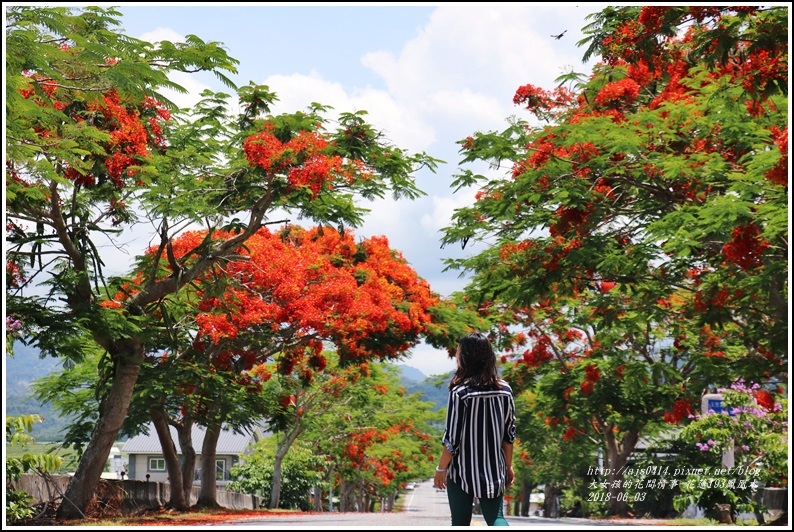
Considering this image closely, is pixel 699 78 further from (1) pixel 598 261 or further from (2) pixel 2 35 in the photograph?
(2) pixel 2 35

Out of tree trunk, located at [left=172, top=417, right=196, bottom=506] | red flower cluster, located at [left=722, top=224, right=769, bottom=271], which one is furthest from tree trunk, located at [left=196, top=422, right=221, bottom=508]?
red flower cluster, located at [left=722, top=224, right=769, bottom=271]

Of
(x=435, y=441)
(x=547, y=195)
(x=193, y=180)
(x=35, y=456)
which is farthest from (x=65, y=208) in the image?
(x=435, y=441)

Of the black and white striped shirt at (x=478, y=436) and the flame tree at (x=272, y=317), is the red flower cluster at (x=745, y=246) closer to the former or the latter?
the black and white striped shirt at (x=478, y=436)

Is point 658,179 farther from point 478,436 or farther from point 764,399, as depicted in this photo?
point 478,436

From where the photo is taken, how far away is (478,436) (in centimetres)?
527

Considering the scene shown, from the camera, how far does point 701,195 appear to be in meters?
12.5

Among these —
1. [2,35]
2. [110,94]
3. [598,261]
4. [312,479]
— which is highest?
[110,94]

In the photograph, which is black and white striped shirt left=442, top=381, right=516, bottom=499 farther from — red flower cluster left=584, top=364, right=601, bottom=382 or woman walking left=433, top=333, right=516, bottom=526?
red flower cluster left=584, top=364, right=601, bottom=382

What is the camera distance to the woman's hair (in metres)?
5.22

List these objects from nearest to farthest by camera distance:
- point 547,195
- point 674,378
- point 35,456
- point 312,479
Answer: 1. point 35,456
2. point 547,195
3. point 674,378
4. point 312,479

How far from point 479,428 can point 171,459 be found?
14.4 metres

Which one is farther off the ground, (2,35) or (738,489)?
(2,35)

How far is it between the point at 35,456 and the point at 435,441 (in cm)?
4645

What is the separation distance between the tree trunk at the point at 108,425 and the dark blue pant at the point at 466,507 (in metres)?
9.35
